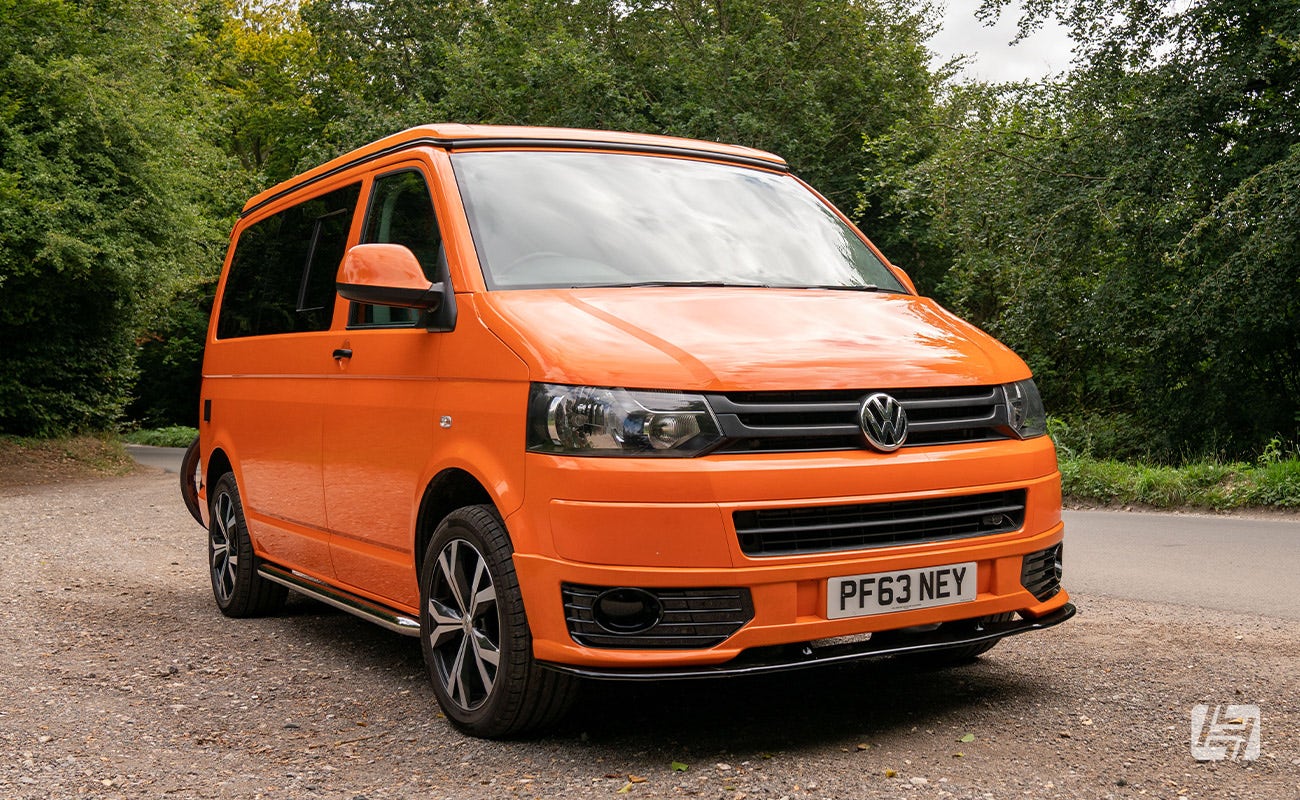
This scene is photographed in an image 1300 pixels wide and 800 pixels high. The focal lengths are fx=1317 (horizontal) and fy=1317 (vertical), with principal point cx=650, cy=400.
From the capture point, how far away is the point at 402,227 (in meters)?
5.20

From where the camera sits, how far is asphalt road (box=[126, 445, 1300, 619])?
7045mm

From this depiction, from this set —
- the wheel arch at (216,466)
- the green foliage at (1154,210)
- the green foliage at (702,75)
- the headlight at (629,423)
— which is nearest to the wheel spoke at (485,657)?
the headlight at (629,423)

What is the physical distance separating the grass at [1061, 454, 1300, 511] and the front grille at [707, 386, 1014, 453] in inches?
321

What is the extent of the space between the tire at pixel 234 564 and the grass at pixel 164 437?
1252 inches

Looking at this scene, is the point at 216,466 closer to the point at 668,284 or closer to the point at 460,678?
the point at 460,678

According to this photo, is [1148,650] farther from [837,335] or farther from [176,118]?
[176,118]

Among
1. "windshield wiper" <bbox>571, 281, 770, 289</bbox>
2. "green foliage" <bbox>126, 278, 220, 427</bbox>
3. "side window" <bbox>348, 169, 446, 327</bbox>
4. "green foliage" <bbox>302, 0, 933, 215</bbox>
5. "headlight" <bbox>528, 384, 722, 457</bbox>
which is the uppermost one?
"green foliage" <bbox>302, 0, 933, 215</bbox>

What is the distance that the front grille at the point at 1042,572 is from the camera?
14.5 feet

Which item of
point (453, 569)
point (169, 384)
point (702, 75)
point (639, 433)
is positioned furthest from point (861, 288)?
point (169, 384)

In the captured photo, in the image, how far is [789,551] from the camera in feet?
12.9

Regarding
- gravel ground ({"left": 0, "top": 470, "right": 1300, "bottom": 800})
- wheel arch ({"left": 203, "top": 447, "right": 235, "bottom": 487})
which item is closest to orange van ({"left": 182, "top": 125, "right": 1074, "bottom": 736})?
gravel ground ({"left": 0, "top": 470, "right": 1300, "bottom": 800})

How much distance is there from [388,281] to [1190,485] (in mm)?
9520

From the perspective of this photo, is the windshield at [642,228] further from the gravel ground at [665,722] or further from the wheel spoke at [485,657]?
the gravel ground at [665,722]

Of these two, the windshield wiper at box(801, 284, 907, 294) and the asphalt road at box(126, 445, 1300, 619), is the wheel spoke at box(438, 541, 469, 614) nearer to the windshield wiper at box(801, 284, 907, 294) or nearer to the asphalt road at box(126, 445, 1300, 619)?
the windshield wiper at box(801, 284, 907, 294)
